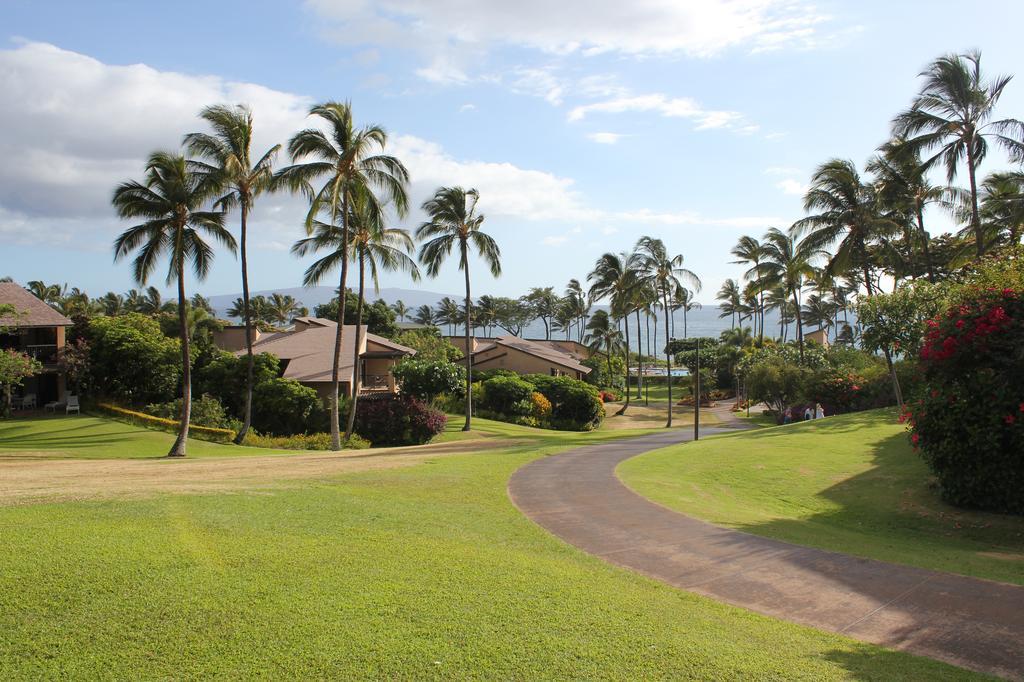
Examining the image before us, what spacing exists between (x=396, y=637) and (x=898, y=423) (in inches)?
977

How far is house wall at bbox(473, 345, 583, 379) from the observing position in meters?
58.8

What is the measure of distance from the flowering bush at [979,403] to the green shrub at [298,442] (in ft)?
81.4

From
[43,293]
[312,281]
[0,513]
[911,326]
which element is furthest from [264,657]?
[43,293]

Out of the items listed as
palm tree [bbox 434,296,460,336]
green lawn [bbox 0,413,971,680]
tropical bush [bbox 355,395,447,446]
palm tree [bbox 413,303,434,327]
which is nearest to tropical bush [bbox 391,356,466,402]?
tropical bush [bbox 355,395,447,446]

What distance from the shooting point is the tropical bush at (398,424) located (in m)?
36.5

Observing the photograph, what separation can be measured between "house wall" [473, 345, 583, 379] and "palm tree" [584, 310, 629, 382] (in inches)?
748

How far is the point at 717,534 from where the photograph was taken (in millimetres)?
11773

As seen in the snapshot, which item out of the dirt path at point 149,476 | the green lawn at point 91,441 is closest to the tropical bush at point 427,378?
the green lawn at point 91,441

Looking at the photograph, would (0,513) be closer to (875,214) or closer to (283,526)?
(283,526)

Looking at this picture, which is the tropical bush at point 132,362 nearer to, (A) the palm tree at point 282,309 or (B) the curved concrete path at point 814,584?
(B) the curved concrete path at point 814,584

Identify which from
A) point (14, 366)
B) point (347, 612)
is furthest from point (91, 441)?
point (347, 612)

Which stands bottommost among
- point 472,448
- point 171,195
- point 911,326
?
point 472,448

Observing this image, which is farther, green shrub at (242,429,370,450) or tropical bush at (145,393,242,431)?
tropical bush at (145,393,242,431)

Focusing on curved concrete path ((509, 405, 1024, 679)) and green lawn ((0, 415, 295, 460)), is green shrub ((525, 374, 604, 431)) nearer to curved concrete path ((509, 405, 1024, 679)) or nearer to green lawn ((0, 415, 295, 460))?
green lawn ((0, 415, 295, 460))
